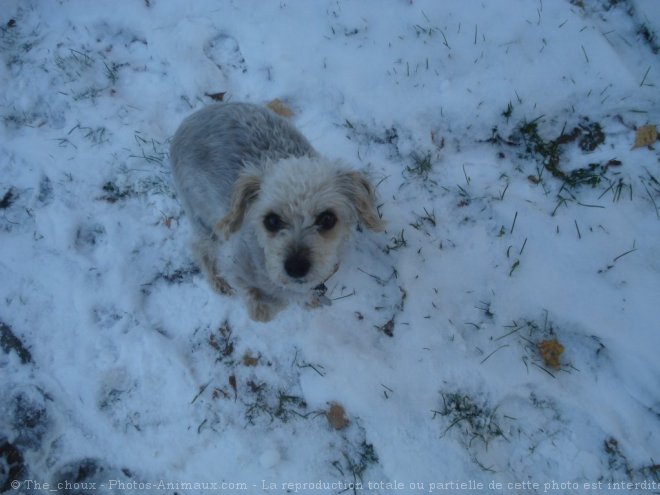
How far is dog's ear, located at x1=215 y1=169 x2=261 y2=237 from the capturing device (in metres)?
3.00

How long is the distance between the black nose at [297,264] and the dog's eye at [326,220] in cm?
31

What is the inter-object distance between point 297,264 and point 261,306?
1.10m

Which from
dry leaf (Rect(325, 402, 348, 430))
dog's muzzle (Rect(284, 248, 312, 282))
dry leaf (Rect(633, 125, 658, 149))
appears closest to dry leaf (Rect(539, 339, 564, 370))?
dry leaf (Rect(325, 402, 348, 430))

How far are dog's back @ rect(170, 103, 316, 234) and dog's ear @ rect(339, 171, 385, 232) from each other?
2.20ft

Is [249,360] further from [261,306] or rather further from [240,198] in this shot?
[240,198]

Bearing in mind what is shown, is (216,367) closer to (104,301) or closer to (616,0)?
(104,301)

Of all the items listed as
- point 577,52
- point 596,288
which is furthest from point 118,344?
point 577,52

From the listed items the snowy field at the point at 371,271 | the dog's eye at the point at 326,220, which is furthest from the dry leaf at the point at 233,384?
the dog's eye at the point at 326,220

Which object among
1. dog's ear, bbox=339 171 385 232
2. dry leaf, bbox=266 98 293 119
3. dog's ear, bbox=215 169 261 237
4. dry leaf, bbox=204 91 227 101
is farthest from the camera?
dry leaf, bbox=204 91 227 101

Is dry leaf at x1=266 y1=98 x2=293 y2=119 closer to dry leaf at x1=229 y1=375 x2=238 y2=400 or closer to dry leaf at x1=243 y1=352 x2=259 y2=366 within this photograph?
dry leaf at x1=243 y1=352 x2=259 y2=366

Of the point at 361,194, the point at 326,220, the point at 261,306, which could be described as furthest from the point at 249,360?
the point at 361,194

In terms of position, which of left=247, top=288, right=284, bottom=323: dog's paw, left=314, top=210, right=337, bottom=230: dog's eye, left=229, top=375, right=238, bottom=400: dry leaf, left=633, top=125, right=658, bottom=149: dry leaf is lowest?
left=229, top=375, right=238, bottom=400: dry leaf

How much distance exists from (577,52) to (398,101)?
1.90 metres

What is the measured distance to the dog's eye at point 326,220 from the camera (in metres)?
2.93
